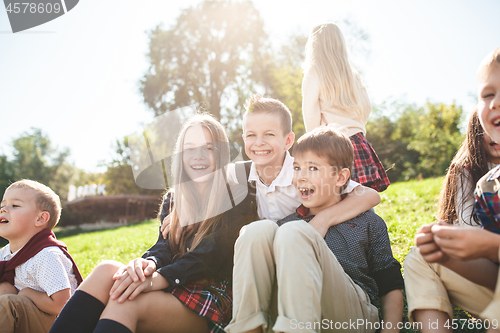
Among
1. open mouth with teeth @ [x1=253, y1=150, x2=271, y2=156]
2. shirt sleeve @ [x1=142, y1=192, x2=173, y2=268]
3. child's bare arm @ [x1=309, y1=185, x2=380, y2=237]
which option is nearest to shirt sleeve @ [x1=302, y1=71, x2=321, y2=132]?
open mouth with teeth @ [x1=253, y1=150, x2=271, y2=156]

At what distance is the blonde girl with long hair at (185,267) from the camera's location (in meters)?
1.64

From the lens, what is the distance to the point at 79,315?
1608 mm

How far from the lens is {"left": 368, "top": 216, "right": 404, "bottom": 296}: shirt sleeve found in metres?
1.77

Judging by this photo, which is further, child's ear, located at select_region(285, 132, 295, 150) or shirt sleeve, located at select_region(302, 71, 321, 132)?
shirt sleeve, located at select_region(302, 71, 321, 132)

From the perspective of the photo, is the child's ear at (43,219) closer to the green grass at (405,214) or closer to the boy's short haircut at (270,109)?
the boy's short haircut at (270,109)

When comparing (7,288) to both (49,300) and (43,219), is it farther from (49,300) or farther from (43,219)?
(43,219)

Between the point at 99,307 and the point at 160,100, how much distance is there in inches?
751

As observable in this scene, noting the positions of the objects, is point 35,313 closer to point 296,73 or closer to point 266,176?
point 266,176

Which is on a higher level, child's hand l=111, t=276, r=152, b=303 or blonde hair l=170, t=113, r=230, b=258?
blonde hair l=170, t=113, r=230, b=258

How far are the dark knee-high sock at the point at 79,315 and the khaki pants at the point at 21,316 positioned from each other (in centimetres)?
43

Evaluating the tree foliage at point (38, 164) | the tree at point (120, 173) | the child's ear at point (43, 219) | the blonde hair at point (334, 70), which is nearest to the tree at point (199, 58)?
the tree at point (120, 173)

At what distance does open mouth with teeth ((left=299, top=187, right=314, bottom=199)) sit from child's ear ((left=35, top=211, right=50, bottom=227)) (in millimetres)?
1773

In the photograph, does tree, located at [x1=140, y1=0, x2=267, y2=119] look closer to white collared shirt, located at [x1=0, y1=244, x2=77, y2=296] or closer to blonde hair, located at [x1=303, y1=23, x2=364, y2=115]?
blonde hair, located at [x1=303, y1=23, x2=364, y2=115]

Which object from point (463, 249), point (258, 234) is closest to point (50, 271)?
point (258, 234)
